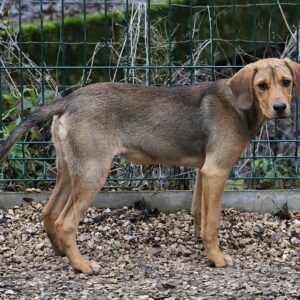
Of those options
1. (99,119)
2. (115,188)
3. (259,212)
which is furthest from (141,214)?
(99,119)

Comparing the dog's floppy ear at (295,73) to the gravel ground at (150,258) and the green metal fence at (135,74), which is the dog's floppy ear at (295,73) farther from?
the gravel ground at (150,258)

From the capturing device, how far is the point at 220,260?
7.14 m

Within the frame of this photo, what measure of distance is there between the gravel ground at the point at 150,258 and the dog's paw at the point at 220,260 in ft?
0.20

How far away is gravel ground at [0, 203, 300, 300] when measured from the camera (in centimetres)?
654

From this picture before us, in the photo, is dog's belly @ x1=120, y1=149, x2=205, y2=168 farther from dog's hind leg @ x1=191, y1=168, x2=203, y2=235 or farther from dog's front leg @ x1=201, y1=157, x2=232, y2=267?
dog's hind leg @ x1=191, y1=168, x2=203, y2=235

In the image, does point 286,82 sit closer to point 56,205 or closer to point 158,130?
point 158,130

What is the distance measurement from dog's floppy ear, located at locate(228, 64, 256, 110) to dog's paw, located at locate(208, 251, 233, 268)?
1.19 meters

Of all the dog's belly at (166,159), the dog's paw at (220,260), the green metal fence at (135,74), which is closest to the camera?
the dog's paw at (220,260)

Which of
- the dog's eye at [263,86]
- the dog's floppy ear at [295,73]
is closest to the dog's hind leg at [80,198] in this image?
the dog's eye at [263,86]

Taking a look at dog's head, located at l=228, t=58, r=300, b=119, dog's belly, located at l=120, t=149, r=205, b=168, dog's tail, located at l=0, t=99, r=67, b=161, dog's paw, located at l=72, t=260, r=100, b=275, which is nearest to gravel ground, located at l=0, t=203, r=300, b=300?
dog's paw, located at l=72, t=260, r=100, b=275

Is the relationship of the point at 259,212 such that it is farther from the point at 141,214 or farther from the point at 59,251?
the point at 59,251

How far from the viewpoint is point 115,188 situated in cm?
878

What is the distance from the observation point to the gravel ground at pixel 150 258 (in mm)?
6539

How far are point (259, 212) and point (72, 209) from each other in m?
2.25
